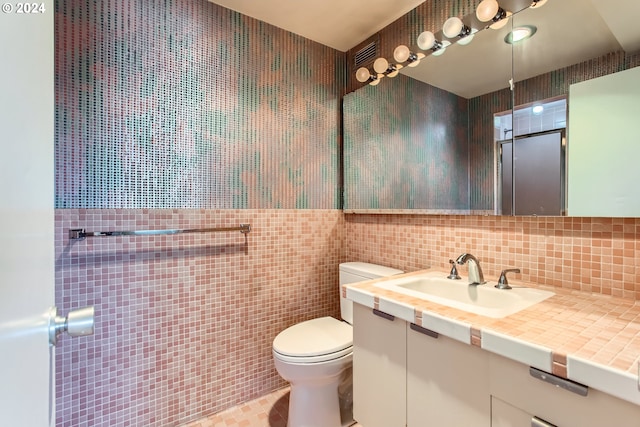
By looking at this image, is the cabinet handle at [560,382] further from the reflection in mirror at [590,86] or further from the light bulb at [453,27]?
the light bulb at [453,27]

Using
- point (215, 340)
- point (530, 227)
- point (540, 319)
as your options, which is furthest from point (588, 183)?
point (215, 340)

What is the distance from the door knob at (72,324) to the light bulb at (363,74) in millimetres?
1966

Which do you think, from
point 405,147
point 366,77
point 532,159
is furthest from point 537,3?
point 366,77

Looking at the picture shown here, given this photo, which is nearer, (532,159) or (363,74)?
(532,159)

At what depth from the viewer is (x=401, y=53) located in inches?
67.4

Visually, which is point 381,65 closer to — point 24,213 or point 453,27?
point 453,27

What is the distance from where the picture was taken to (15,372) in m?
0.30

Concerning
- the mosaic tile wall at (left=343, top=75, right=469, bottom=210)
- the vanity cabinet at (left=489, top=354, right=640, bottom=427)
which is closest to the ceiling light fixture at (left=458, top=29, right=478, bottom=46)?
the mosaic tile wall at (left=343, top=75, right=469, bottom=210)

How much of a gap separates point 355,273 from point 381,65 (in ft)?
4.36

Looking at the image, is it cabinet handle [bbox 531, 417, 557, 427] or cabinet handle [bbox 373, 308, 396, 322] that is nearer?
cabinet handle [bbox 531, 417, 557, 427]

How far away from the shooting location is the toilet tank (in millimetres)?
1685

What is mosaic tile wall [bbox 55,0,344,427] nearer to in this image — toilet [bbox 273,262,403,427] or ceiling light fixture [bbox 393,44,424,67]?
toilet [bbox 273,262,403,427]

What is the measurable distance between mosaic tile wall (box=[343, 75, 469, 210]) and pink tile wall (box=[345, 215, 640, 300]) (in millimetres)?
137

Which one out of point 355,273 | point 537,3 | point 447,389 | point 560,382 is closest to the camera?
point 560,382
